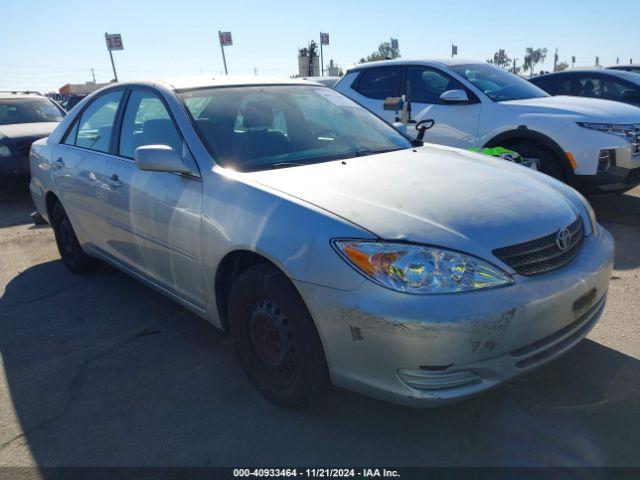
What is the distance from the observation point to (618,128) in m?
5.14

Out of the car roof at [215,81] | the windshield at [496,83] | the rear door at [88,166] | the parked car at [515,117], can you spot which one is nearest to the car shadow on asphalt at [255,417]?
the rear door at [88,166]

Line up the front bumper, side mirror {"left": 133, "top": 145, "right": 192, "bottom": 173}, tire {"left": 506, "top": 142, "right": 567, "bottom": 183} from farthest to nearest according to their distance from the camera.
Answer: tire {"left": 506, "top": 142, "right": 567, "bottom": 183}
side mirror {"left": 133, "top": 145, "right": 192, "bottom": 173}
the front bumper

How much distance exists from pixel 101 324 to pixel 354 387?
2.29 metres

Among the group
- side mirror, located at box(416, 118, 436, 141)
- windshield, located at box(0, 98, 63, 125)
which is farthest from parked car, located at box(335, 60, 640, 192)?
windshield, located at box(0, 98, 63, 125)

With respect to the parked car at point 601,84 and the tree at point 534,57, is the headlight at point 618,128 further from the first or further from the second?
the tree at point 534,57

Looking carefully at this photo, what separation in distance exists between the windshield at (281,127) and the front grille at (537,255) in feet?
4.12

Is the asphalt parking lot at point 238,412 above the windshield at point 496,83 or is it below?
below

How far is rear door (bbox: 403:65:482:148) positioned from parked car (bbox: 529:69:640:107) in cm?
331

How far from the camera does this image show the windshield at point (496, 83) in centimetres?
590

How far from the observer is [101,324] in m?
3.71

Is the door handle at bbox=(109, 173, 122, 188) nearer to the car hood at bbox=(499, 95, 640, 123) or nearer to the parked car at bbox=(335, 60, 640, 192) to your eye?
the parked car at bbox=(335, 60, 640, 192)

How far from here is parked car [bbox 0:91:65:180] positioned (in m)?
8.12

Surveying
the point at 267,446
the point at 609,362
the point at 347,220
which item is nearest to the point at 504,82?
the point at 609,362

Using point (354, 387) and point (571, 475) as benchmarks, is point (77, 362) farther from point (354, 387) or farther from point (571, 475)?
point (571, 475)
